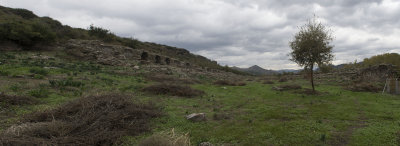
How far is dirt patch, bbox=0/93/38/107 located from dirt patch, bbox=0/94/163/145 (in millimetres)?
2113

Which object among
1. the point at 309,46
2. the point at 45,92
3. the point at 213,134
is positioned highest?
the point at 309,46

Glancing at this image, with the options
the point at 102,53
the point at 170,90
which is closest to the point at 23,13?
the point at 102,53

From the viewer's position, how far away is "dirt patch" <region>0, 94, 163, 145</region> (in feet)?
12.8

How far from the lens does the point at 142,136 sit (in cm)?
511

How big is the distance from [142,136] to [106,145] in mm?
958

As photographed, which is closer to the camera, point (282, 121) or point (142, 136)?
point (142, 136)

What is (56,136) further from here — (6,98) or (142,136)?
(6,98)

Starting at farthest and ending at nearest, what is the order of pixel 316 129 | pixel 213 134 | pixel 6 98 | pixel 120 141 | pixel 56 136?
pixel 6 98 < pixel 316 129 < pixel 213 134 < pixel 120 141 < pixel 56 136

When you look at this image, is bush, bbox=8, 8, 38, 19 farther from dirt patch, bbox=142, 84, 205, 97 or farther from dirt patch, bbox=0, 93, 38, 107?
dirt patch, bbox=0, 93, 38, 107

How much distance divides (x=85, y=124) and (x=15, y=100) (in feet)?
14.5

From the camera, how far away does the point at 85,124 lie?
4.80 m

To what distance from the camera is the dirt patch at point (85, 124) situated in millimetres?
3908

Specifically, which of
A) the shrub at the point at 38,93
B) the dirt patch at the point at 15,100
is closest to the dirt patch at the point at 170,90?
the shrub at the point at 38,93

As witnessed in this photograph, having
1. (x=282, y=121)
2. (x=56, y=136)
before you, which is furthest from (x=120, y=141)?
(x=282, y=121)
